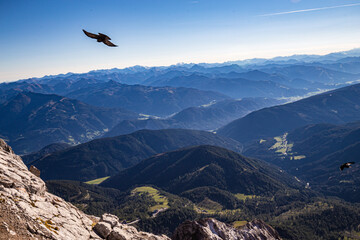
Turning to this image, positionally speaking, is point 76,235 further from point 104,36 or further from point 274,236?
point 274,236

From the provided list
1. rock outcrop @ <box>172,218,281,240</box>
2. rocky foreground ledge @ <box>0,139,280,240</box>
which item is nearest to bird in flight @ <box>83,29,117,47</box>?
rocky foreground ledge @ <box>0,139,280,240</box>

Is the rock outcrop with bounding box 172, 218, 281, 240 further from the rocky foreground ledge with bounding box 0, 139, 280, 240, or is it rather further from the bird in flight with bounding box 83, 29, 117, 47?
the bird in flight with bounding box 83, 29, 117, 47

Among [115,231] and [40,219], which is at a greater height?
[40,219]

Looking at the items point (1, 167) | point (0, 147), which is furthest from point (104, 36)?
point (0, 147)

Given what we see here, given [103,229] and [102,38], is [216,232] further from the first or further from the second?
[102,38]

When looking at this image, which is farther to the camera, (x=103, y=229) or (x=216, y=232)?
(x=216, y=232)

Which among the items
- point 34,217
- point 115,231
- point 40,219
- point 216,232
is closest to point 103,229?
point 115,231
